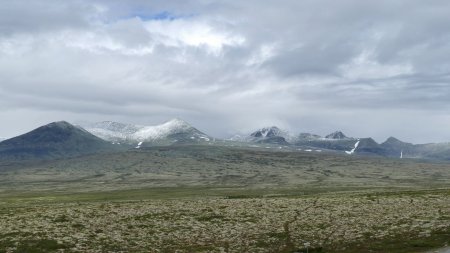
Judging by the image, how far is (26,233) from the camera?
54844mm

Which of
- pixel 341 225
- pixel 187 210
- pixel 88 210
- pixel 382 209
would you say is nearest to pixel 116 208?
pixel 88 210

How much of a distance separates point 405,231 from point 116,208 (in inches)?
1735

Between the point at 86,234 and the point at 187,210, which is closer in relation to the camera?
the point at 86,234

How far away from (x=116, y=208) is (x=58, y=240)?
24.1 meters

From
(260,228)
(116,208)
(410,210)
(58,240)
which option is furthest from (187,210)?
(410,210)

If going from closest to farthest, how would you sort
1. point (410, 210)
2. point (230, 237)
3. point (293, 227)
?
1. point (230, 237)
2. point (293, 227)
3. point (410, 210)

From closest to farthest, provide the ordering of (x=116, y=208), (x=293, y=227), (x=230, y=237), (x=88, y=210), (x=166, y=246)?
1. (x=166, y=246)
2. (x=230, y=237)
3. (x=293, y=227)
4. (x=88, y=210)
5. (x=116, y=208)

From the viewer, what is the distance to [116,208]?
251 ft

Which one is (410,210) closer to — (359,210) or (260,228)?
(359,210)

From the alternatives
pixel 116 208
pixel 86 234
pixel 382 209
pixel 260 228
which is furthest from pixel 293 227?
pixel 116 208

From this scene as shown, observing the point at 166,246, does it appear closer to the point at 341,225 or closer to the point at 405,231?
the point at 341,225

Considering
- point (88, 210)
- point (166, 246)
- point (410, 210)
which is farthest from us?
point (88, 210)

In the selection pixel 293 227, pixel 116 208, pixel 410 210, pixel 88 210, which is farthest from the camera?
pixel 116 208

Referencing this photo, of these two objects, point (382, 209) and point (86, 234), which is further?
point (382, 209)
